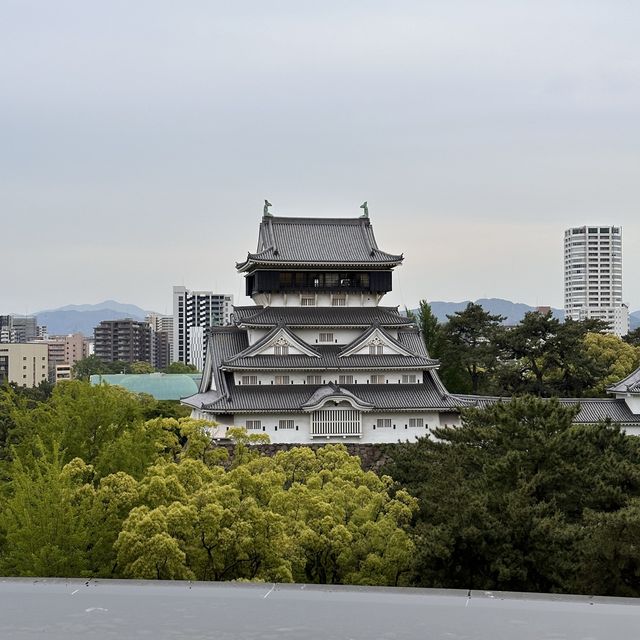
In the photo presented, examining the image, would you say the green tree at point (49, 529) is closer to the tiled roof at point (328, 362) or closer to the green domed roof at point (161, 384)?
the tiled roof at point (328, 362)

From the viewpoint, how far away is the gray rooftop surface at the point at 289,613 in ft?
39.4

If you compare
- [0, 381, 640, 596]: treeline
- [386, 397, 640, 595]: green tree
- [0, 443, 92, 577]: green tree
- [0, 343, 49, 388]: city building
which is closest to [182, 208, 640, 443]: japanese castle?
[386, 397, 640, 595]: green tree

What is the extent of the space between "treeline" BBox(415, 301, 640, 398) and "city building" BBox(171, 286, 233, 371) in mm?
114310

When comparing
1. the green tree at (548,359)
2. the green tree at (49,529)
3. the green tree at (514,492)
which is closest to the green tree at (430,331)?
the green tree at (548,359)

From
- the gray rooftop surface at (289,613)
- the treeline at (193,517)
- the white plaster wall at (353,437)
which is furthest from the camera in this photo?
the white plaster wall at (353,437)

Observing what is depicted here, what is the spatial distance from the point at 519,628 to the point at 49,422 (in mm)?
20331

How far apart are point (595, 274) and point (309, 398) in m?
160

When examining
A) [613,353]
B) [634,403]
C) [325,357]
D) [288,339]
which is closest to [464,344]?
[613,353]

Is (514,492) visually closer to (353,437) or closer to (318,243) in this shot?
Answer: (353,437)

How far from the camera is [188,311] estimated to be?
186 meters

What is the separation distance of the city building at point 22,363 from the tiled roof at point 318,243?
91629 millimetres

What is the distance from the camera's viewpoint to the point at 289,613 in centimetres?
A: 1295

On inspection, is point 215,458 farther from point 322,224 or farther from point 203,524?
point 322,224

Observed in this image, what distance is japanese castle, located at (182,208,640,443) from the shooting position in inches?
1571
